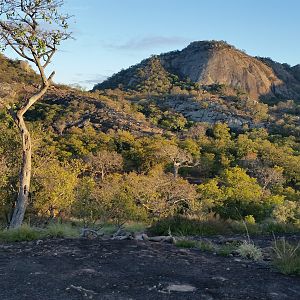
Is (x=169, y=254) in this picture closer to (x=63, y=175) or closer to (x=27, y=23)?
(x=27, y=23)

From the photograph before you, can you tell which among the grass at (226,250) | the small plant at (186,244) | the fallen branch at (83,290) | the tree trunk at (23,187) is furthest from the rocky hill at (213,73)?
the fallen branch at (83,290)

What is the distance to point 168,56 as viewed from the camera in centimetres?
16212

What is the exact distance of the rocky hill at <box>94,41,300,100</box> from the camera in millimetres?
146875

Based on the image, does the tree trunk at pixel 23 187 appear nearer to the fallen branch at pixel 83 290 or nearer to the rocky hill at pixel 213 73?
the fallen branch at pixel 83 290

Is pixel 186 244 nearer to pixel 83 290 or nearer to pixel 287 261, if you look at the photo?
pixel 287 261

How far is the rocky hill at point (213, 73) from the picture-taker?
146875mm

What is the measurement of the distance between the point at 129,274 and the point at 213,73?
502 ft

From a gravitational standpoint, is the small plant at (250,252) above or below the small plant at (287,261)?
below

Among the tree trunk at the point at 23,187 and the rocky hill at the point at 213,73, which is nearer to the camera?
the tree trunk at the point at 23,187

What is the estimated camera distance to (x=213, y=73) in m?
154

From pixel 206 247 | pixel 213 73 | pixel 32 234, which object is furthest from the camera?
pixel 213 73

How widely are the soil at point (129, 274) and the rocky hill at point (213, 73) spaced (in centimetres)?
13525

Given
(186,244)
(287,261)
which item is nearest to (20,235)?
(186,244)

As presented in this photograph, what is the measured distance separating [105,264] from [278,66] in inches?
7163
